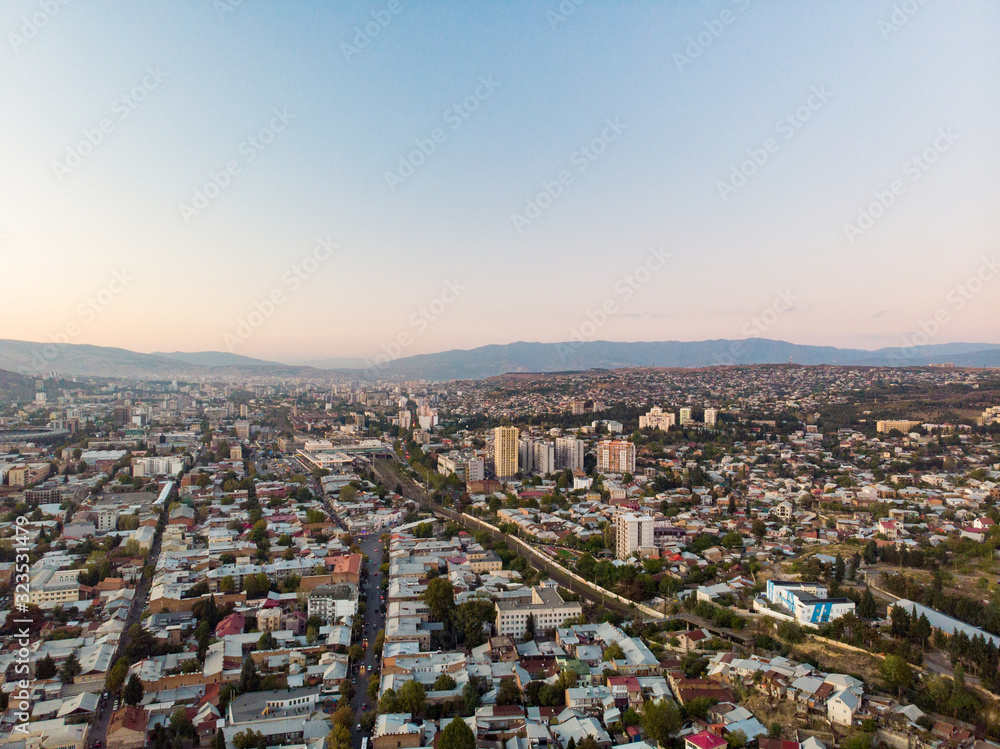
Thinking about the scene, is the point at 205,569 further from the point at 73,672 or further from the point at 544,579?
the point at 544,579

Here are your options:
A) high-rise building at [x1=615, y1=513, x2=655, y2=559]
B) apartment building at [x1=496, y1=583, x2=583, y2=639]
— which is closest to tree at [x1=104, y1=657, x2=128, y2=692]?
apartment building at [x1=496, y1=583, x2=583, y2=639]

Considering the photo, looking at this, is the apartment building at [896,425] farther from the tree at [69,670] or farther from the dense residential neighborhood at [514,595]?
the tree at [69,670]

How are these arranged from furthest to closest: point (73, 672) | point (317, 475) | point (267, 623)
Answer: point (317, 475) → point (267, 623) → point (73, 672)

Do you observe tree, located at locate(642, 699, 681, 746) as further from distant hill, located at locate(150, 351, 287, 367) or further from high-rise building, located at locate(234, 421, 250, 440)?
distant hill, located at locate(150, 351, 287, 367)

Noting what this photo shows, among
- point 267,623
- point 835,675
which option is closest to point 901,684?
point 835,675

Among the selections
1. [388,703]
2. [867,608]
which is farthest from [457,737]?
[867,608]

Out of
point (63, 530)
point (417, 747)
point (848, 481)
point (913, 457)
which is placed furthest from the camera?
point (913, 457)

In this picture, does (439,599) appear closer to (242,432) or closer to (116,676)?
(116,676)
